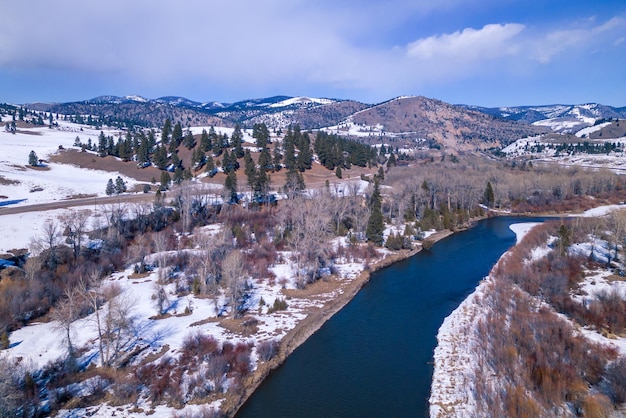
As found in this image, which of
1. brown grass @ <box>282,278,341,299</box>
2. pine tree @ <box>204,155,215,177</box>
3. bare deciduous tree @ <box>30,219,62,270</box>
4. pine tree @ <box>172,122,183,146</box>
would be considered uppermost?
pine tree @ <box>172,122,183,146</box>

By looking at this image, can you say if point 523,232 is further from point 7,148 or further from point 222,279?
point 7,148

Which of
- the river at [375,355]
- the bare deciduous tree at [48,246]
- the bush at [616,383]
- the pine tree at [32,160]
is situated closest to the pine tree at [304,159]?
the river at [375,355]

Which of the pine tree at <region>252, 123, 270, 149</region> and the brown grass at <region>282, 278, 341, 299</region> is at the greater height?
the pine tree at <region>252, 123, 270, 149</region>

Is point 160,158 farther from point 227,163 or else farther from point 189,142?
point 227,163

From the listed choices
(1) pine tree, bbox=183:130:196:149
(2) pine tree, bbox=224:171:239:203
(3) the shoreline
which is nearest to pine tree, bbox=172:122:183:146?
(1) pine tree, bbox=183:130:196:149

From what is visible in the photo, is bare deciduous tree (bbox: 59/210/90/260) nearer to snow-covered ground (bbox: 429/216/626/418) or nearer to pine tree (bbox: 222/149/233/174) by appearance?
pine tree (bbox: 222/149/233/174)

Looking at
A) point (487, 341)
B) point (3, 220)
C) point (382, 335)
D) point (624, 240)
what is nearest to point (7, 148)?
point (3, 220)

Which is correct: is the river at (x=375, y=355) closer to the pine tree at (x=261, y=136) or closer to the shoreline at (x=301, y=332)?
the shoreline at (x=301, y=332)
